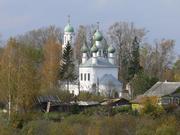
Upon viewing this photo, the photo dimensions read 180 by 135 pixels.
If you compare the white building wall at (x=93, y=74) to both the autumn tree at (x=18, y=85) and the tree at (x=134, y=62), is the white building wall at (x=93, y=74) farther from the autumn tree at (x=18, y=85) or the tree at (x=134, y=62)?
the autumn tree at (x=18, y=85)

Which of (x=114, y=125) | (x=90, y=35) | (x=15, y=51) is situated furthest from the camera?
(x=90, y=35)

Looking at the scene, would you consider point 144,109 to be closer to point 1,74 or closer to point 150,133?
point 1,74

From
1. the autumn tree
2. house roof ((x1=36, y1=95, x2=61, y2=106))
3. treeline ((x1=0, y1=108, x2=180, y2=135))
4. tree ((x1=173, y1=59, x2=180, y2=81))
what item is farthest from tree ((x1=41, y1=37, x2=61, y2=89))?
treeline ((x1=0, y1=108, x2=180, y2=135))

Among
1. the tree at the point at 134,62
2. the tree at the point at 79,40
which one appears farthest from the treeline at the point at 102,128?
the tree at the point at 79,40

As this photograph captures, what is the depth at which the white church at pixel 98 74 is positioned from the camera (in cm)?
5416

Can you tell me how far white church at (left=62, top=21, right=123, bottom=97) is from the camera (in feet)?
178

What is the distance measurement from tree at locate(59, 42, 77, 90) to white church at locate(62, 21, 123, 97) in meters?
0.74

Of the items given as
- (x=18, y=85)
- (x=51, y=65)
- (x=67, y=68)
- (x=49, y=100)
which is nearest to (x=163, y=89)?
(x=49, y=100)

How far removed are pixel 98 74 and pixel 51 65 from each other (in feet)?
15.9

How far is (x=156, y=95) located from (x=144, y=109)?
6.11m

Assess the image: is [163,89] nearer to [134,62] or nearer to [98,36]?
[134,62]

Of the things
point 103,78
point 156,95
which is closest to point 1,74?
point 156,95

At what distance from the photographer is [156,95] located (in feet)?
136

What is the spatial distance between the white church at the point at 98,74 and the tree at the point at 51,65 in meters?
2.51
